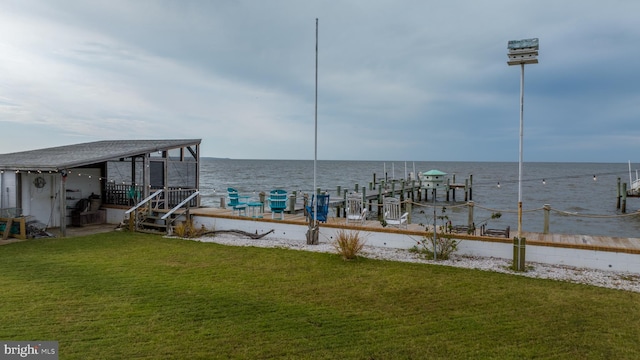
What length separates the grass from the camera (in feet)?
13.7

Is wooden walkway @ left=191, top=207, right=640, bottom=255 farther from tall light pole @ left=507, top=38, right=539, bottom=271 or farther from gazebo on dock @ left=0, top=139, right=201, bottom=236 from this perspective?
gazebo on dock @ left=0, top=139, right=201, bottom=236

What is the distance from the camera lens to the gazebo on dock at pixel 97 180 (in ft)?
38.9

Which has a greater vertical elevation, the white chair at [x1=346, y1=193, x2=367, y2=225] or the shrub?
the white chair at [x1=346, y1=193, x2=367, y2=225]

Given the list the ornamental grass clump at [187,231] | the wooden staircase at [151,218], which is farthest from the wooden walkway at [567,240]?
the wooden staircase at [151,218]

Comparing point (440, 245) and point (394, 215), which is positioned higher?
point (394, 215)

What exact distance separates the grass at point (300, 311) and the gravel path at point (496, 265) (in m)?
0.49

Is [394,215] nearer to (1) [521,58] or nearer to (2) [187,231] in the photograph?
(1) [521,58]

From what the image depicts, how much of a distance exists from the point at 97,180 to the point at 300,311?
40.0 ft

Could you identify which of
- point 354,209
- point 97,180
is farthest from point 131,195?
point 354,209

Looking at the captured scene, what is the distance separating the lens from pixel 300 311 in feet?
17.2

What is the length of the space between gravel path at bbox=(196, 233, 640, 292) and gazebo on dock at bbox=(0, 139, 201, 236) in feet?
13.8

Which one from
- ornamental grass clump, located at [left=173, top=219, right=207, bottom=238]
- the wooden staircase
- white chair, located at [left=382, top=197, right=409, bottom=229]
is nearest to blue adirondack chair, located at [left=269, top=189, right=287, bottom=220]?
ornamental grass clump, located at [left=173, top=219, right=207, bottom=238]

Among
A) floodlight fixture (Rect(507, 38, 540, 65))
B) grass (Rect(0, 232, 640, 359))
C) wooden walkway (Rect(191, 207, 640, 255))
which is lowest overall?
grass (Rect(0, 232, 640, 359))

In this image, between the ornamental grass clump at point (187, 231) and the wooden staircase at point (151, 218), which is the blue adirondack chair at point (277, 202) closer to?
the ornamental grass clump at point (187, 231)
